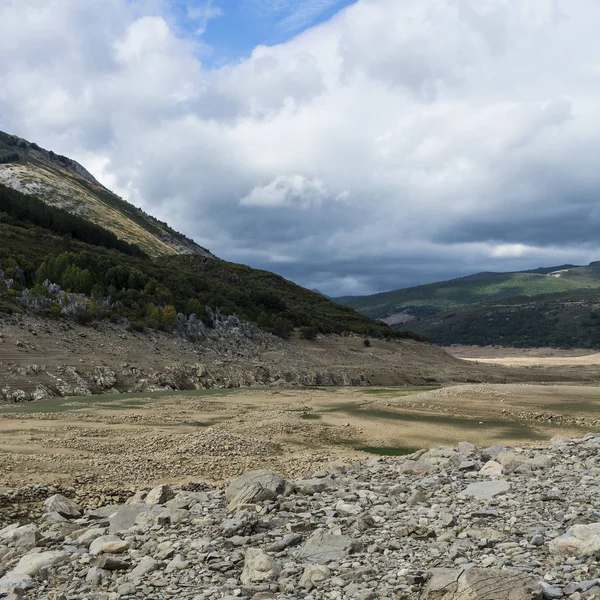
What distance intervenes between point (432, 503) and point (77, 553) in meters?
6.51

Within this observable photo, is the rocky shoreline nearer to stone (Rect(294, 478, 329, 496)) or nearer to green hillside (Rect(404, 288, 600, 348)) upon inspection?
stone (Rect(294, 478, 329, 496))

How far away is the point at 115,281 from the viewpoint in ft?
193

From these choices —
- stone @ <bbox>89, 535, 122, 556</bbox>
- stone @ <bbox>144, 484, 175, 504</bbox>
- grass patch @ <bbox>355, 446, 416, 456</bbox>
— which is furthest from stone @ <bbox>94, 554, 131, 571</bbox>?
grass patch @ <bbox>355, 446, 416, 456</bbox>

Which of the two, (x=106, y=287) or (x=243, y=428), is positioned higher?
(x=106, y=287)

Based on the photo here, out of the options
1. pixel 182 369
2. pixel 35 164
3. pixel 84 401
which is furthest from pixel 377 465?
pixel 35 164

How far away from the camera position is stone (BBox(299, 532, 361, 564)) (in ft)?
28.5

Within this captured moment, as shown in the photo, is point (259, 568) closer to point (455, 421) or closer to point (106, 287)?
point (455, 421)

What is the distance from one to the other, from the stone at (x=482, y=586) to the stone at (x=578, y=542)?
114 centimetres

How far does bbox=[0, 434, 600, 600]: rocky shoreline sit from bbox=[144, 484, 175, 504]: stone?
3cm

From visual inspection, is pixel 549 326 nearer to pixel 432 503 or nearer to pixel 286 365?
pixel 286 365

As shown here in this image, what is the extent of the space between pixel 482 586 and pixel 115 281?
56386 mm

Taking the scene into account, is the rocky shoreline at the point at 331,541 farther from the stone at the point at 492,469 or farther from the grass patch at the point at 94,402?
the grass patch at the point at 94,402

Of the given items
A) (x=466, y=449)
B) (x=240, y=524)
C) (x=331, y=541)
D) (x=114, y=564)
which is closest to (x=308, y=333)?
(x=466, y=449)

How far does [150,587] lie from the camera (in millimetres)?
8281
